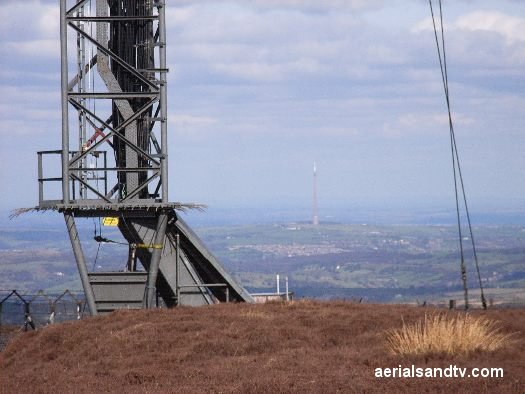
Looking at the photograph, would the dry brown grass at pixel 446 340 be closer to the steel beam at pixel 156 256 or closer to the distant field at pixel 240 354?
the distant field at pixel 240 354

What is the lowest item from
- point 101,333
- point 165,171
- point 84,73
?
point 101,333

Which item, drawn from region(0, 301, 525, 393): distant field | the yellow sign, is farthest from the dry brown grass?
the yellow sign

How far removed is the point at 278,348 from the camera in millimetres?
28422

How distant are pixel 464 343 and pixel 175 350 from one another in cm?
652

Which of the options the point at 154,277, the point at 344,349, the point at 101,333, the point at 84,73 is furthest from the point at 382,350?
the point at 84,73

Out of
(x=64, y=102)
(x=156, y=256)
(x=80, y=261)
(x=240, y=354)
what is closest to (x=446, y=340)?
(x=240, y=354)

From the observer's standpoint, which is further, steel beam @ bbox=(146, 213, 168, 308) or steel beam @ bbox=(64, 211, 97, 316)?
steel beam @ bbox=(146, 213, 168, 308)

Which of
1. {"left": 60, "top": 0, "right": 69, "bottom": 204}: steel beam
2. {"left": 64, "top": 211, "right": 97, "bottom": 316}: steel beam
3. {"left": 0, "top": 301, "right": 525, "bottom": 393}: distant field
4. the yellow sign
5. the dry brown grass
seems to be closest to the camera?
{"left": 0, "top": 301, "right": 525, "bottom": 393}: distant field

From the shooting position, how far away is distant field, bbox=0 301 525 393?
23688mm

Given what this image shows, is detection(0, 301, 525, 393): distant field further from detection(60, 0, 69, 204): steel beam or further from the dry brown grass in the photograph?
detection(60, 0, 69, 204): steel beam

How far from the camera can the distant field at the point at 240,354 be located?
2369cm

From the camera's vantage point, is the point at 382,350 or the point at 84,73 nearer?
the point at 382,350

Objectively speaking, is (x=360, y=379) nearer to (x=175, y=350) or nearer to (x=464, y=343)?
(x=464, y=343)

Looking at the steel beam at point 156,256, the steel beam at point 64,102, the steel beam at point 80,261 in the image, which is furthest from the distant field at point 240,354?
the steel beam at point 64,102
